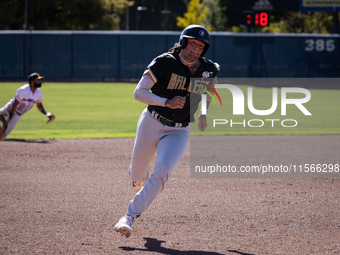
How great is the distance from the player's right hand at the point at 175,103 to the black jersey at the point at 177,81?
0.32m

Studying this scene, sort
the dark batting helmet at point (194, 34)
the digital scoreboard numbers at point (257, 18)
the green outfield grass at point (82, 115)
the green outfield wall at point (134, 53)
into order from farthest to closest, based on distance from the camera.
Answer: the green outfield wall at point (134, 53) < the digital scoreboard numbers at point (257, 18) < the green outfield grass at point (82, 115) < the dark batting helmet at point (194, 34)

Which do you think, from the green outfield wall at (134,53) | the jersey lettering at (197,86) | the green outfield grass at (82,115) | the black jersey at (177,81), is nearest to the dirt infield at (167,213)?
the black jersey at (177,81)

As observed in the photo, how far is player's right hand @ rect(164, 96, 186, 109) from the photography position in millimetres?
4617

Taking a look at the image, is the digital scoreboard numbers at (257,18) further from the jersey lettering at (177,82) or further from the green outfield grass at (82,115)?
the jersey lettering at (177,82)

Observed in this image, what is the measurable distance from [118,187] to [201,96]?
2402 mm

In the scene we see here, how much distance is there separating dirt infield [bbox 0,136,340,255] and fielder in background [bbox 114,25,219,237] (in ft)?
1.67

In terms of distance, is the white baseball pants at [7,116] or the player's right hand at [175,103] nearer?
the player's right hand at [175,103]

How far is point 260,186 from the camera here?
24.0 ft

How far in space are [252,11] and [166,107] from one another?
28620mm

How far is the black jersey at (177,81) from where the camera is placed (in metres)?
4.85

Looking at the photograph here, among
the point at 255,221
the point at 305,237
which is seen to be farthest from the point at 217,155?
the point at 305,237

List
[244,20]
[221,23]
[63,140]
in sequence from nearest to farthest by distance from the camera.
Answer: [63,140] → [244,20] → [221,23]

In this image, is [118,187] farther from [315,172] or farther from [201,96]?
[315,172]

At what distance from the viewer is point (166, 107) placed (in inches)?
197
